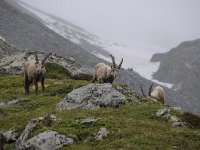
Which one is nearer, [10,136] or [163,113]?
[10,136]

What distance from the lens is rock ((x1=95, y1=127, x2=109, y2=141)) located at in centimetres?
2134

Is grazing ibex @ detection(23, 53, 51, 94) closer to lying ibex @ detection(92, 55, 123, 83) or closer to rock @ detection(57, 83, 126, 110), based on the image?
lying ibex @ detection(92, 55, 123, 83)

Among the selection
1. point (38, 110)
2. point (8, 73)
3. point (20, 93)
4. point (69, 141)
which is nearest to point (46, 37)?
point (8, 73)

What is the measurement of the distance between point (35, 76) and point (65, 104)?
24.1ft

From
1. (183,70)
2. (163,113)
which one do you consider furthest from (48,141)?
(183,70)

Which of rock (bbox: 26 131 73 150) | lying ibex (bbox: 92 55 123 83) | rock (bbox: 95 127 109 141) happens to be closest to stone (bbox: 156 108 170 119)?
rock (bbox: 95 127 109 141)

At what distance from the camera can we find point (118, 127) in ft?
73.8

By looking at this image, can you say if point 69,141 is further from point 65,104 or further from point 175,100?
point 175,100

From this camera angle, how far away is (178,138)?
21312 mm

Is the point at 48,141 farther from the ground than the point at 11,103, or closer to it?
farther from the ground

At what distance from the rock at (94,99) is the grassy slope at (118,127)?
2.50 feet

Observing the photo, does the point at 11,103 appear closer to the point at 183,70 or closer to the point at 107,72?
the point at 107,72

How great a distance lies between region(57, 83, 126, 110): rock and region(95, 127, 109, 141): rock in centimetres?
553

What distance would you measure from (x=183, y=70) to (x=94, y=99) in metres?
148
